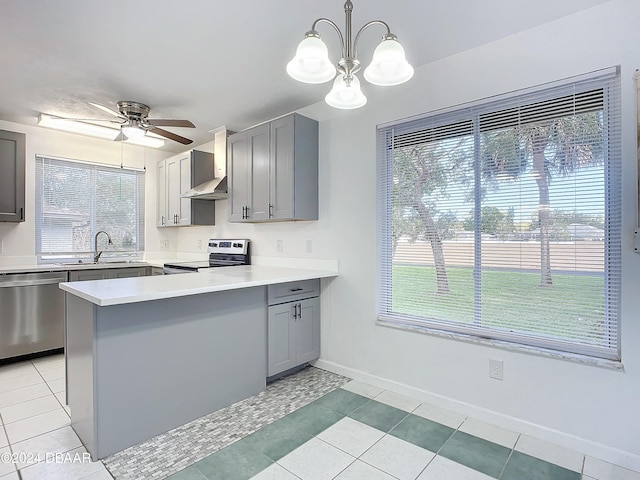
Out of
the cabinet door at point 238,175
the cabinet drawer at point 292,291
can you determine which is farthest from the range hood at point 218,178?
the cabinet drawer at point 292,291

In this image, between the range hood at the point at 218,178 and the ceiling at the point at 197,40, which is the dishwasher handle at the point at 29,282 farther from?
the ceiling at the point at 197,40

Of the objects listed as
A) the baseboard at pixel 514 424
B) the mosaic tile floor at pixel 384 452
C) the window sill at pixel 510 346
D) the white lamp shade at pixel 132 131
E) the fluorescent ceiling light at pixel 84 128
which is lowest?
the mosaic tile floor at pixel 384 452

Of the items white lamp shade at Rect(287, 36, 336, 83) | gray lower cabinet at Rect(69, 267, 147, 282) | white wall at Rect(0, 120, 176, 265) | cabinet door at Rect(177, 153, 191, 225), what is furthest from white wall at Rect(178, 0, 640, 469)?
white wall at Rect(0, 120, 176, 265)

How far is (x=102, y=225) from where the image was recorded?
175 inches

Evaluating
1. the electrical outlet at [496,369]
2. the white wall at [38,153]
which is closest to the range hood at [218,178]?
the white wall at [38,153]

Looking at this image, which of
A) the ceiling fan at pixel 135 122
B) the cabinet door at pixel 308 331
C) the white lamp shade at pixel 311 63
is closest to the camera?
the white lamp shade at pixel 311 63

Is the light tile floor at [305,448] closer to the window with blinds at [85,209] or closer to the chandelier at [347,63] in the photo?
the chandelier at [347,63]

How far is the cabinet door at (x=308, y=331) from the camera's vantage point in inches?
119

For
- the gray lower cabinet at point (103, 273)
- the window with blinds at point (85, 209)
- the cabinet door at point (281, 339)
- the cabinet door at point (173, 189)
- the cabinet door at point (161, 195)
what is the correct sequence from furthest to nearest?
the cabinet door at point (161, 195) → the cabinet door at point (173, 189) → the window with blinds at point (85, 209) → the gray lower cabinet at point (103, 273) → the cabinet door at point (281, 339)

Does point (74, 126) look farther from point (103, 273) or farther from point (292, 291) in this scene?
point (292, 291)

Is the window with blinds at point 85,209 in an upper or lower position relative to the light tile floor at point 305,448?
upper

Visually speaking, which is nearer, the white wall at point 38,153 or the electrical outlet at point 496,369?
the electrical outlet at point 496,369

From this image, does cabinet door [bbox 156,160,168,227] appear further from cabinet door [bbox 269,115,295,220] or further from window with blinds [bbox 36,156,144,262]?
cabinet door [bbox 269,115,295,220]

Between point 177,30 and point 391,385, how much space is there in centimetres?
289
